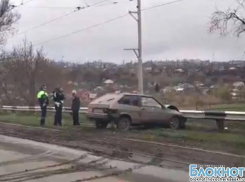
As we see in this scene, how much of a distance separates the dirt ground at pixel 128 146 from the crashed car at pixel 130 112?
614 millimetres

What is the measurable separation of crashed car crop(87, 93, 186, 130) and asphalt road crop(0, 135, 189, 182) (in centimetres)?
588

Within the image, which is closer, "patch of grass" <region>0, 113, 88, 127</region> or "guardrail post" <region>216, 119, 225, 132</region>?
"guardrail post" <region>216, 119, 225, 132</region>

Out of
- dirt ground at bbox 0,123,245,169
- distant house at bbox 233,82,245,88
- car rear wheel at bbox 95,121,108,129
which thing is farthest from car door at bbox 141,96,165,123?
distant house at bbox 233,82,245,88

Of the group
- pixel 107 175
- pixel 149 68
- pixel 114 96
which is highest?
pixel 149 68

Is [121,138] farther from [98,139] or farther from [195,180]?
[195,180]

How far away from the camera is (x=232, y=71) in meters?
34.7

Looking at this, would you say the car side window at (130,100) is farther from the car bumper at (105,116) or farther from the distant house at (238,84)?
the distant house at (238,84)

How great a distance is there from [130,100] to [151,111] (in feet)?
3.13

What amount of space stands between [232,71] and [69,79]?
1552 centimetres

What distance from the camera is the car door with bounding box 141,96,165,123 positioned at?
61.9ft

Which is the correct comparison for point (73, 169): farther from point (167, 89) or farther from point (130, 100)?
point (167, 89)

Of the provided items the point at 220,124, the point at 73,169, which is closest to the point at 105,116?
the point at 220,124

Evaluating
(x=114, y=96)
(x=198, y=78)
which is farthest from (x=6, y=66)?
(x=114, y=96)

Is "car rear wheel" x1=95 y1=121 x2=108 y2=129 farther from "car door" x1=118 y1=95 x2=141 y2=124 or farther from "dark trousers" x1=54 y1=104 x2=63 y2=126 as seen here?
"dark trousers" x1=54 y1=104 x2=63 y2=126
